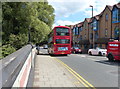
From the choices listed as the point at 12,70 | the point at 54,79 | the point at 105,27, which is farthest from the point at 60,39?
Result: the point at 12,70

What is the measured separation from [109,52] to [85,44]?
96.0 feet

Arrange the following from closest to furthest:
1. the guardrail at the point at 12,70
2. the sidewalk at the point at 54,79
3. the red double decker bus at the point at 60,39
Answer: the guardrail at the point at 12,70
the sidewalk at the point at 54,79
the red double decker bus at the point at 60,39

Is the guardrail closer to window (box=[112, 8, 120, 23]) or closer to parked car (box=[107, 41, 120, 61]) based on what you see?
parked car (box=[107, 41, 120, 61])

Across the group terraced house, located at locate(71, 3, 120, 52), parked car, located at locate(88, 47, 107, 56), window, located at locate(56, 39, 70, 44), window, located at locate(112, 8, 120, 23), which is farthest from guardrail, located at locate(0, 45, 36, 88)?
window, located at locate(112, 8, 120, 23)

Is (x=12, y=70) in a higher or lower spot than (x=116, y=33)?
lower

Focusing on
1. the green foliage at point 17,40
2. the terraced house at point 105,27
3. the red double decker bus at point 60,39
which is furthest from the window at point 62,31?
the terraced house at point 105,27

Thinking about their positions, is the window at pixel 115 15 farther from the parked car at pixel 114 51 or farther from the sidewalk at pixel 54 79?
the sidewalk at pixel 54 79

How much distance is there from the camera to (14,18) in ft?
51.9

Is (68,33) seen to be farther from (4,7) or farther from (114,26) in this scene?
(114,26)

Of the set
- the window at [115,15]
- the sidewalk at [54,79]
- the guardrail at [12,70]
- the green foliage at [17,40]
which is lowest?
the sidewalk at [54,79]

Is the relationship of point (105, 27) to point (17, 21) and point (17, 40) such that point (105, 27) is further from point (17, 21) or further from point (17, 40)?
point (17, 40)

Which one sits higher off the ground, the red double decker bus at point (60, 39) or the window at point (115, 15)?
the window at point (115, 15)

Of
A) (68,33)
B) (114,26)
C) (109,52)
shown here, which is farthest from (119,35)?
(109,52)

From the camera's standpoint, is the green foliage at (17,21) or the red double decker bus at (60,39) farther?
the red double decker bus at (60,39)
